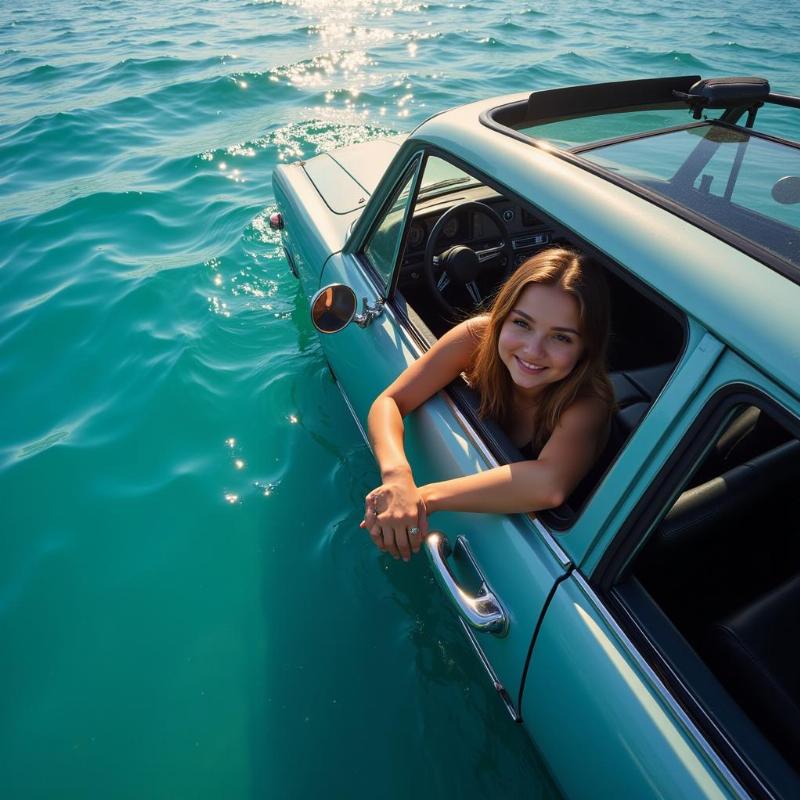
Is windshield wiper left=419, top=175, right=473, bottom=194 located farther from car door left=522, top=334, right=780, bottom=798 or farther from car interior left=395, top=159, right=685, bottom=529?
car door left=522, top=334, right=780, bottom=798

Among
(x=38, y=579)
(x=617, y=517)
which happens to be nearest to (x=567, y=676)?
(x=617, y=517)

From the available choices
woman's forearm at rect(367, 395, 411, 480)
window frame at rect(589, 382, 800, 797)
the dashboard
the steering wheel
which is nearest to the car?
window frame at rect(589, 382, 800, 797)

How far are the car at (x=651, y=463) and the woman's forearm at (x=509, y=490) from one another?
0.05 meters

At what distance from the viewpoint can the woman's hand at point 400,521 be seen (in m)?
1.55

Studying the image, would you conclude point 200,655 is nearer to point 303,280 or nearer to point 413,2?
point 303,280

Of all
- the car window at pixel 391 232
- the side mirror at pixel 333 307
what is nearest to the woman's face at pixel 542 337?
the side mirror at pixel 333 307

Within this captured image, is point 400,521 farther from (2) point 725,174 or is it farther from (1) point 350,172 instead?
(1) point 350,172

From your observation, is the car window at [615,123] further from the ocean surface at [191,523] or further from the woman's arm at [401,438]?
the ocean surface at [191,523]

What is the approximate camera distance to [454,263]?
8.45 feet

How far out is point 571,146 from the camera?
1743 mm

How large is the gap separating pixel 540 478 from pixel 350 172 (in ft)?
8.71

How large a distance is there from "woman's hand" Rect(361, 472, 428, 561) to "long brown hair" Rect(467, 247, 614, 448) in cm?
42

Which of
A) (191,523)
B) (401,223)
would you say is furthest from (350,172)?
(191,523)

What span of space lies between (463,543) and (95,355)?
3.08m
